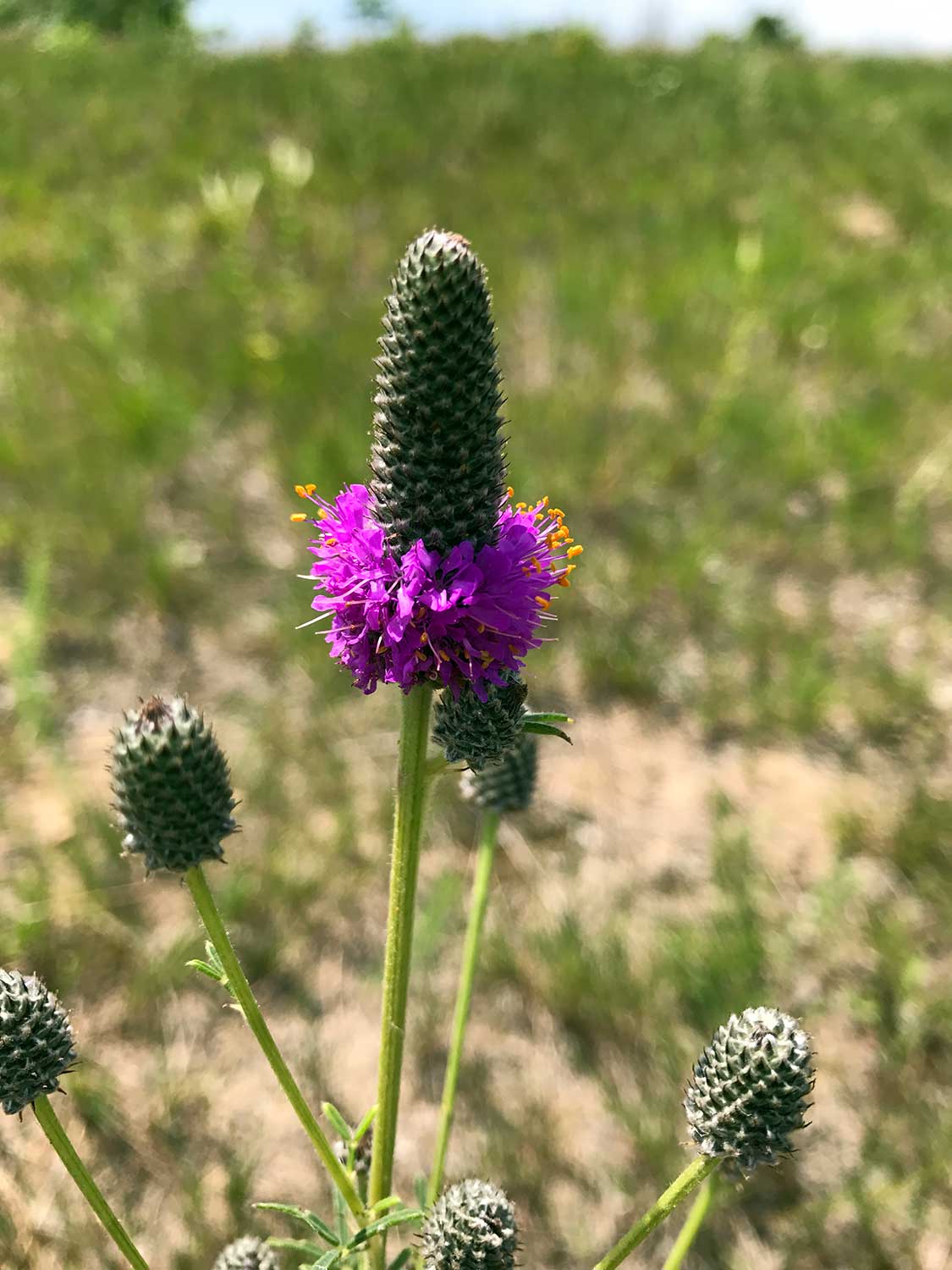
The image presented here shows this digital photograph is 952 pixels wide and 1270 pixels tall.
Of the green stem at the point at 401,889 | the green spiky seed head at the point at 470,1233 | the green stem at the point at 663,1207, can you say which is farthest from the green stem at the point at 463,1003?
the green stem at the point at 663,1207

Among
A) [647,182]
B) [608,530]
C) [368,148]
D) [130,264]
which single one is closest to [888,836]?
[608,530]

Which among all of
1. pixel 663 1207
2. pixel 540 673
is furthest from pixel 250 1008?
pixel 540 673

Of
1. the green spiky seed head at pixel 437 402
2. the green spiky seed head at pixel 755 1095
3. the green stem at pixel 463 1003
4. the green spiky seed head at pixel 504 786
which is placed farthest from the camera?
the green spiky seed head at pixel 504 786

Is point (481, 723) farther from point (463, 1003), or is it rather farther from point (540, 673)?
point (540, 673)

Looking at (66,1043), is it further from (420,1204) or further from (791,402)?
(791,402)

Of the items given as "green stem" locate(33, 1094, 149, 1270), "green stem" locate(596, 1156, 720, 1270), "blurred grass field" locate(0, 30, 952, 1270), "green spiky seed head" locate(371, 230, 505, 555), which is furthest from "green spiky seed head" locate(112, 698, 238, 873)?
"blurred grass field" locate(0, 30, 952, 1270)

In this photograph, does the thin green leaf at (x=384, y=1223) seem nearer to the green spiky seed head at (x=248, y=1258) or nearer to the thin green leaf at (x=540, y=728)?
the green spiky seed head at (x=248, y=1258)
